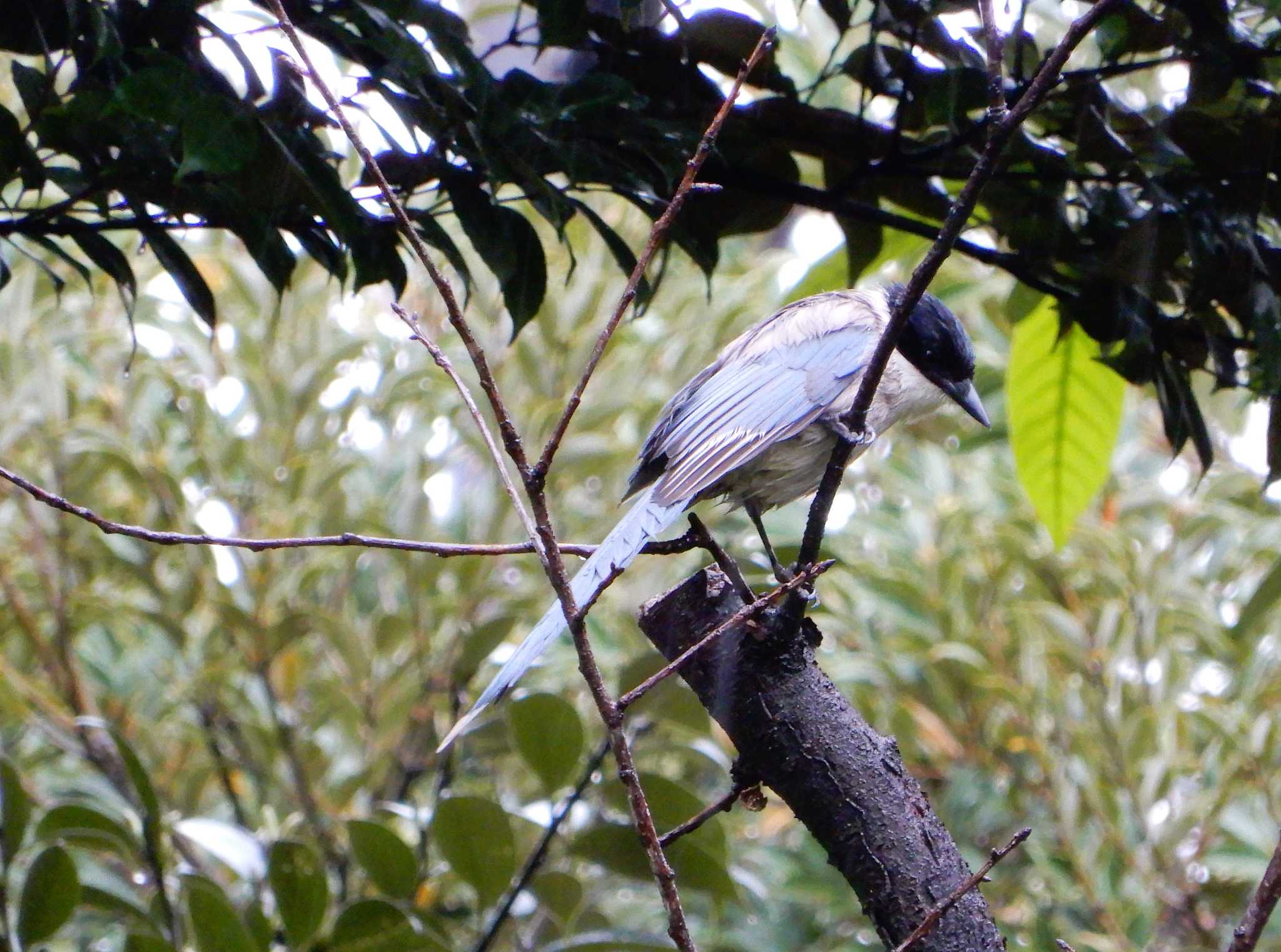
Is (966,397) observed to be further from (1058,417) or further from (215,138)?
(215,138)

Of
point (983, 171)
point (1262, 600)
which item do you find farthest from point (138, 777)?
point (1262, 600)

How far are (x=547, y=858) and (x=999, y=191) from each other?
5.37 feet

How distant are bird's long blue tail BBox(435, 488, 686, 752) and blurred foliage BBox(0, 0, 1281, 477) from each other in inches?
13.6

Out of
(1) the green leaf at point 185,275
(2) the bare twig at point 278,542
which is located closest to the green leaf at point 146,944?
(2) the bare twig at point 278,542

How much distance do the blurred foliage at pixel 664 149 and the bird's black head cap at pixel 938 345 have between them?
476 mm

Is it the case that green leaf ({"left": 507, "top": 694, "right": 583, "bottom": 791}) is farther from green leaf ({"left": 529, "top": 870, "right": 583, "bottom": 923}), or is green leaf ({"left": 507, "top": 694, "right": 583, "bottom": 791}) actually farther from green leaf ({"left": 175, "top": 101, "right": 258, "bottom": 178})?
green leaf ({"left": 175, "top": 101, "right": 258, "bottom": 178})

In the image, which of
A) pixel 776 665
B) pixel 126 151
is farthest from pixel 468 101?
pixel 776 665

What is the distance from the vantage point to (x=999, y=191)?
2258mm

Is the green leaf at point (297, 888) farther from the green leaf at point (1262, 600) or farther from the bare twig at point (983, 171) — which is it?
the green leaf at point (1262, 600)

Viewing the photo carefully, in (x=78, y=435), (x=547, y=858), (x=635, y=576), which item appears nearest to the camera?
(x=547, y=858)

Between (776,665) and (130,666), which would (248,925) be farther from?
(130,666)

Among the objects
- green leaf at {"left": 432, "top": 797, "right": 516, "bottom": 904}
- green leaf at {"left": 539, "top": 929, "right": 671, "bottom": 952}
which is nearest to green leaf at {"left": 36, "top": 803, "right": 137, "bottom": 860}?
green leaf at {"left": 432, "top": 797, "right": 516, "bottom": 904}

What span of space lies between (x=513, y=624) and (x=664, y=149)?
135cm

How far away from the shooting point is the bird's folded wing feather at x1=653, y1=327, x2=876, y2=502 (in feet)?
7.54
